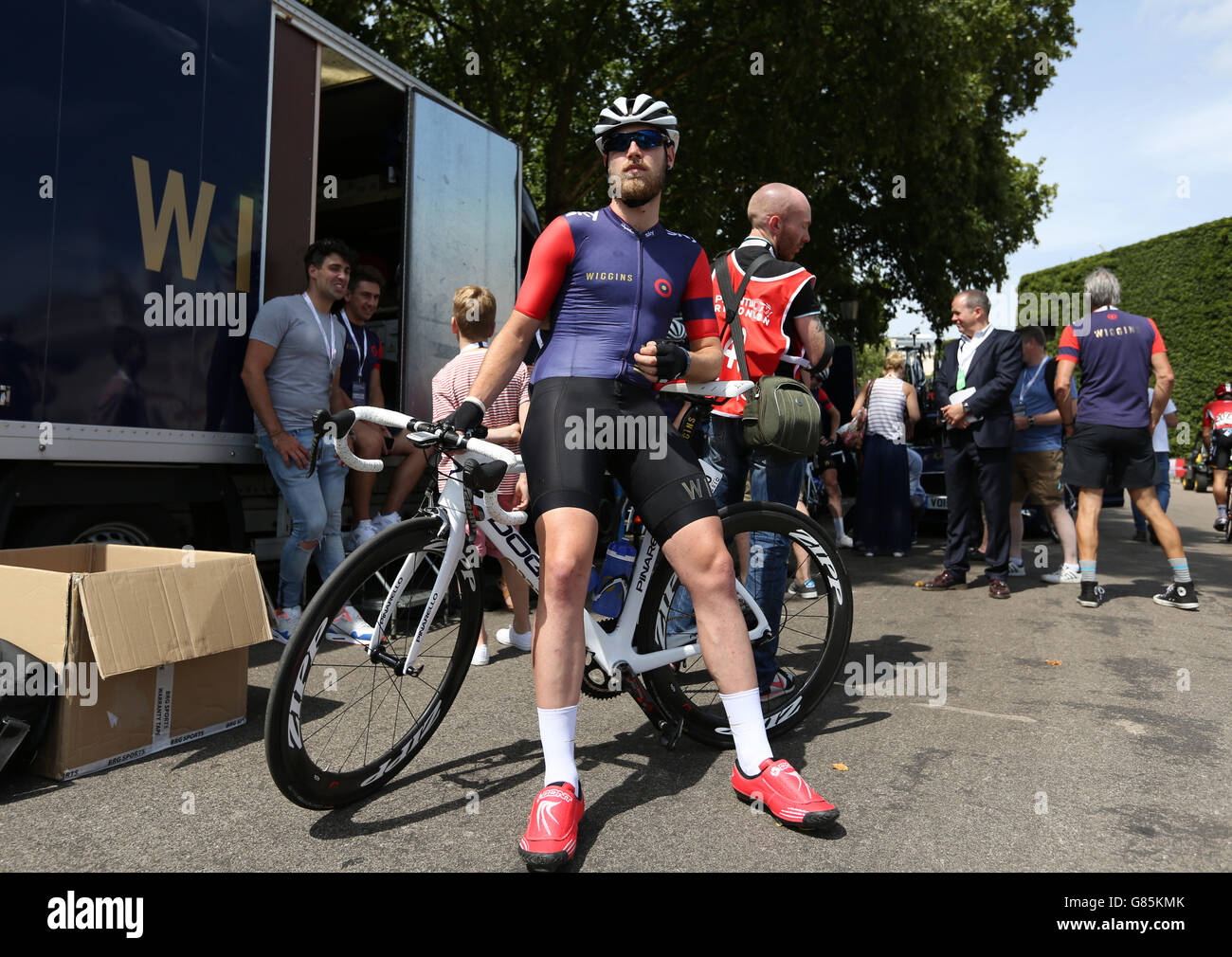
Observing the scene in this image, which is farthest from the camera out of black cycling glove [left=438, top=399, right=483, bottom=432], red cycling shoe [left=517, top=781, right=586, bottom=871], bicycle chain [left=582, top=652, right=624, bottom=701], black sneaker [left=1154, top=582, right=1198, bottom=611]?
black sneaker [left=1154, top=582, right=1198, bottom=611]

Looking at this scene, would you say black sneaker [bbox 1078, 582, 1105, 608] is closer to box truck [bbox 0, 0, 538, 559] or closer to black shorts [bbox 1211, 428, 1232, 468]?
box truck [bbox 0, 0, 538, 559]

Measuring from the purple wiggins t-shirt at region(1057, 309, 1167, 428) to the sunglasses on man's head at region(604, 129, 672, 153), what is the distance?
4.55 metres

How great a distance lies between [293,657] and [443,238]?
14.4 ft

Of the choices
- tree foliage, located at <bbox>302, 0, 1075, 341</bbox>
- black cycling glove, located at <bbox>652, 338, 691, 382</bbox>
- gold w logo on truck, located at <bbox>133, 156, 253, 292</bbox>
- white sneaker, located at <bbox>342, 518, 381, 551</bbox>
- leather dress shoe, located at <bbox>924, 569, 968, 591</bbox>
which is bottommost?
leather dress shoe, located at <bbox>924, 569, 968, 591</bbox>

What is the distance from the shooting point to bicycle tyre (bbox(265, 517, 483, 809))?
2.41 m

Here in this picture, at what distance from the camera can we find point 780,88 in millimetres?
10969

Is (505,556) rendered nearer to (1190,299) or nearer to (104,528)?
(104,528)

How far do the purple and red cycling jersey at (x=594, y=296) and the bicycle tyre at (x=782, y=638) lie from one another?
0.75m

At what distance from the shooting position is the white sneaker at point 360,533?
5504 mm

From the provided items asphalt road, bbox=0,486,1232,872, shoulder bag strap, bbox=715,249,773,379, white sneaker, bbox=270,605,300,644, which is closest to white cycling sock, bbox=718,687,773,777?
asphalt road, bbox=0,486,1232,872

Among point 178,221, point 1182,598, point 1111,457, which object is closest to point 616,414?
point 178,221

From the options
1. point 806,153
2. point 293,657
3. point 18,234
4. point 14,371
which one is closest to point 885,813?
point 293,657

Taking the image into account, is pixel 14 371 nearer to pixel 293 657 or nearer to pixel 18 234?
pixel 18 234

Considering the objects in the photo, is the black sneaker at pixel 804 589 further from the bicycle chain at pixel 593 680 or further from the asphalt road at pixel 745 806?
the bicycle chain at pixel 593 680
